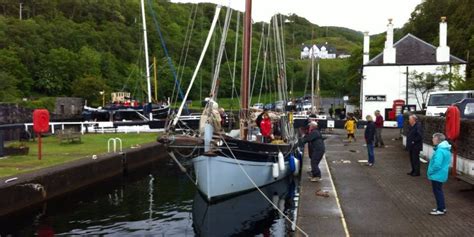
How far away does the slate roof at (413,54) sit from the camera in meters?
47.0

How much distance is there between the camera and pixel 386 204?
464 inches

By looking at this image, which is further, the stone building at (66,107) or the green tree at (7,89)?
the green tree at (7,89)

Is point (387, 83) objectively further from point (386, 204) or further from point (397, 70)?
point (386, 204)

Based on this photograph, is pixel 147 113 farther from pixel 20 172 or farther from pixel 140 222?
pixel 140 222

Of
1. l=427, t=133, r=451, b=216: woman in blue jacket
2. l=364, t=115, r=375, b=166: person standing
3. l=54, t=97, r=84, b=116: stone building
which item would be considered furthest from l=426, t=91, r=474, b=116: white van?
l=54, t=97, r=84, b=116: stone building

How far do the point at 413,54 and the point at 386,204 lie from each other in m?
39.7

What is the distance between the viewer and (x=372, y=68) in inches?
1875

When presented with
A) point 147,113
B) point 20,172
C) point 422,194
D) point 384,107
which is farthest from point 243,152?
point 384,107

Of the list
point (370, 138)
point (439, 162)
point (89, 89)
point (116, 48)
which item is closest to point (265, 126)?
point (370, 138)

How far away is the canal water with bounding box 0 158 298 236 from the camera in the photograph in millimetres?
12914

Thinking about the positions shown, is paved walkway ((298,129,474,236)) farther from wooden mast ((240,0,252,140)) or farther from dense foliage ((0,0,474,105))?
dense foliage ((0,0,474,105))

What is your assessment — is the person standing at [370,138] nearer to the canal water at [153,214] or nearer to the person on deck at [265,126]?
the canal water at [153,214]

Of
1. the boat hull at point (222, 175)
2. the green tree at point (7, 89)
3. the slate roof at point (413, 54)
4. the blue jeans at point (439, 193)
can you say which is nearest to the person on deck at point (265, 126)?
the boat hull at point (222, 175)

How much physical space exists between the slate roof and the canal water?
104 ft
